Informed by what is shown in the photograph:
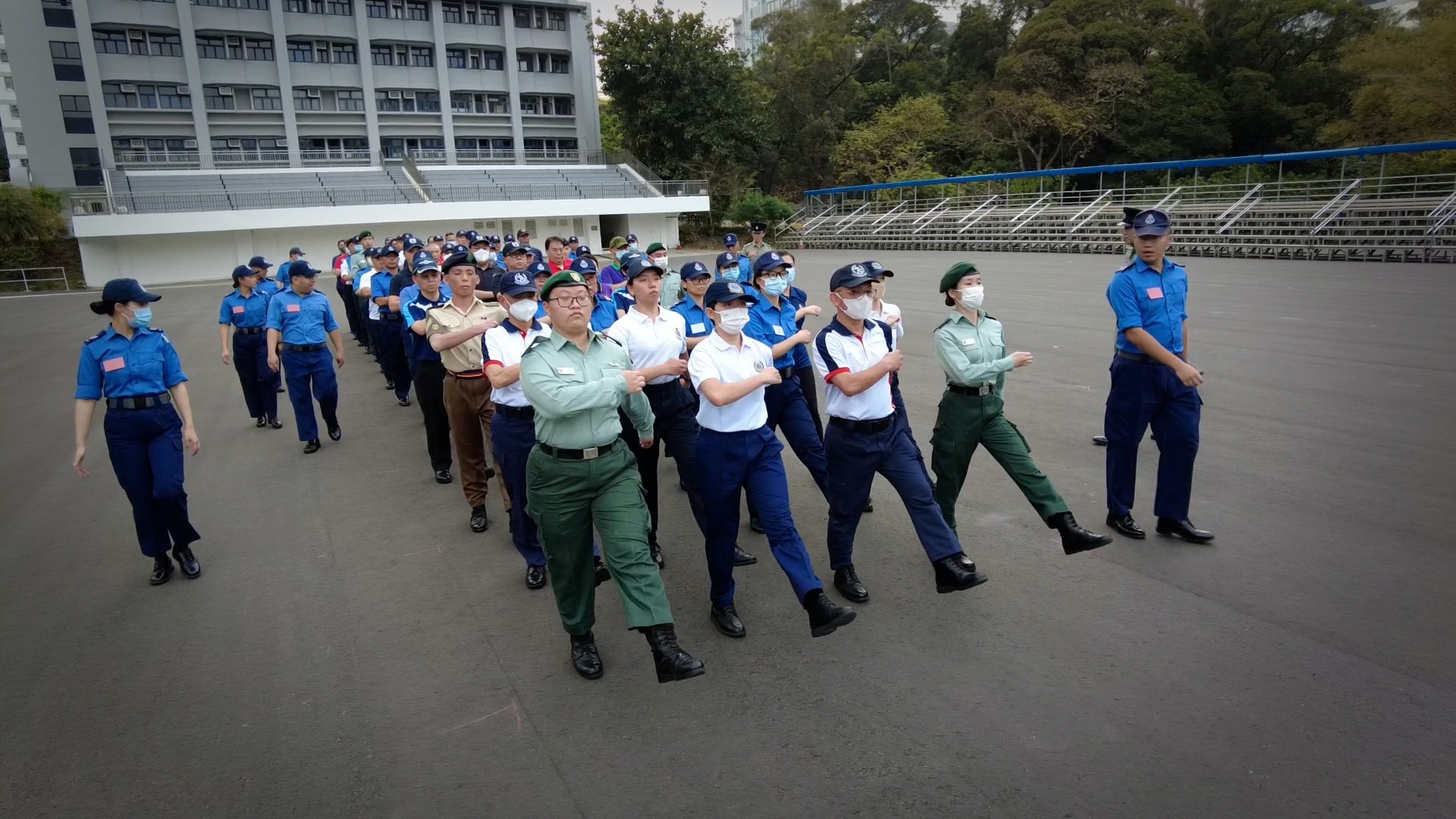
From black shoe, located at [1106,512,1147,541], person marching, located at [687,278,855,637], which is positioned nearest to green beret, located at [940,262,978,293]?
person marching, located at [687,278,855,637]

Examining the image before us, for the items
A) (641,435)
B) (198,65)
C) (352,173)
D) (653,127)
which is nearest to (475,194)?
(352,173)

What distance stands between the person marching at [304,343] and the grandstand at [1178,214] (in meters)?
24.2

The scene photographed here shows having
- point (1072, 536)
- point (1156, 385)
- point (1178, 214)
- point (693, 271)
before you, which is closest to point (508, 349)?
point (693, 271)

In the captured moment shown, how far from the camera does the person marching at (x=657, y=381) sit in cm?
541

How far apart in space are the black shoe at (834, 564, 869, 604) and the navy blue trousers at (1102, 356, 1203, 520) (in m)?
1.97

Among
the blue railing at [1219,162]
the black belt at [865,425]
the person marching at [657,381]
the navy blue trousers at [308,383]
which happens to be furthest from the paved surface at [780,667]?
the blue railing at [1219,162]

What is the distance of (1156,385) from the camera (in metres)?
5.36

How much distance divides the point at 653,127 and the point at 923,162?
15274 mm

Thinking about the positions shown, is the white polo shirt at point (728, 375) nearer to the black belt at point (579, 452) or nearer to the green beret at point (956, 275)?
the black belt at point (579, 452)

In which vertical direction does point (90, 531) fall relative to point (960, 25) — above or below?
below

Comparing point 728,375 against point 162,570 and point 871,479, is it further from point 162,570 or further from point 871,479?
point 162,570

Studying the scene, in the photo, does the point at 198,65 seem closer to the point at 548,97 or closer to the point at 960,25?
the point at 548,97

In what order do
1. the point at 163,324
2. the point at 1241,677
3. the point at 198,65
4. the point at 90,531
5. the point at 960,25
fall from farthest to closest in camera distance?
1. the point at 960,25
2. the point at 198,65
3. the point at 163,324
4. the point at 90,531
5. the point at 1241,677

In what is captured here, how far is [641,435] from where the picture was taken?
4648mm
